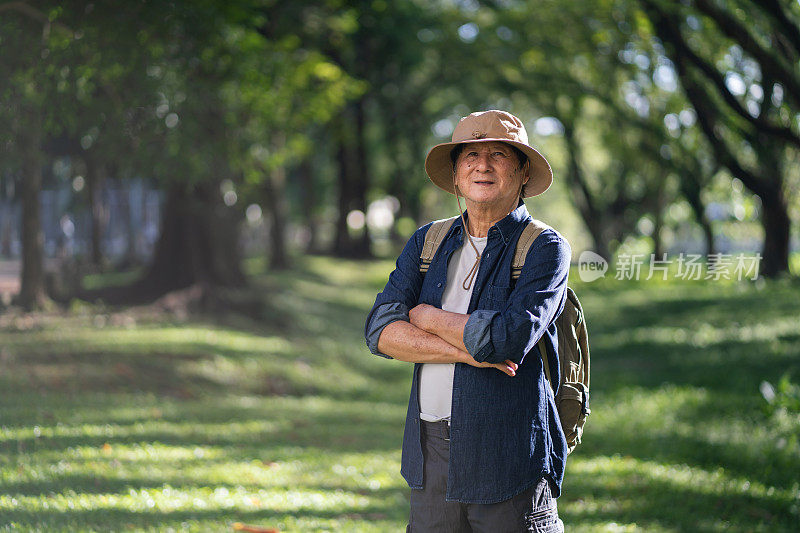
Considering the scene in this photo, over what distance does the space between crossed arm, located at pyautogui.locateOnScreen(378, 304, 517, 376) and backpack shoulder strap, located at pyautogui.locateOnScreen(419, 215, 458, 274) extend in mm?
224

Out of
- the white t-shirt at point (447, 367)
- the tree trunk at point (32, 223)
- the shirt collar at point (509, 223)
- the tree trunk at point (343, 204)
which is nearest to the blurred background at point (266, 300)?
the tree trunk at point (32, 223)

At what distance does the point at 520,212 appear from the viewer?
3301 millimetres

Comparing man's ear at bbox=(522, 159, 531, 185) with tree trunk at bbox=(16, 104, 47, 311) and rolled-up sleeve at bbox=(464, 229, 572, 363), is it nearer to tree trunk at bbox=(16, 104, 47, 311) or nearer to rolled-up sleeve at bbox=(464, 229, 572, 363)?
rolled-up sleeve at bbox=(464, 229, 572, 363)

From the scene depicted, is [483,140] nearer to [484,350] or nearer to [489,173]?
[489,173]

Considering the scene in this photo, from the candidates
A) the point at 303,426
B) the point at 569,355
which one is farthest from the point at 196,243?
the point at 569,355

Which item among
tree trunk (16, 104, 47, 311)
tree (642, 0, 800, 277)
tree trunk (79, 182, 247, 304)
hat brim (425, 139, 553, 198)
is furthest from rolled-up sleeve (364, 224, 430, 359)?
tree trunk (79, 182, 247, 304)

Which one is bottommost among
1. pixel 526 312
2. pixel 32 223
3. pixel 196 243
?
pixel 196 243

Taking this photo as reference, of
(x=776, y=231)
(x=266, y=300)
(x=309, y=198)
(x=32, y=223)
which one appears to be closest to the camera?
(x=32, y=223)

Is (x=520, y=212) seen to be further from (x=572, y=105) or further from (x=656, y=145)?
(x=572, y=105)

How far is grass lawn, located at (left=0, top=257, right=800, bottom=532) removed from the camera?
266 inches

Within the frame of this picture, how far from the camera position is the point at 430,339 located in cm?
318

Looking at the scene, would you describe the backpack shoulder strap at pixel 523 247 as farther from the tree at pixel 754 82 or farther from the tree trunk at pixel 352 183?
the tree trunk at pixel 352 183

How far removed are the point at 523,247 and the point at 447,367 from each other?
0.53 m

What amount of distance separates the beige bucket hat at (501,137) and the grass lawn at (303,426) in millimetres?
3832
